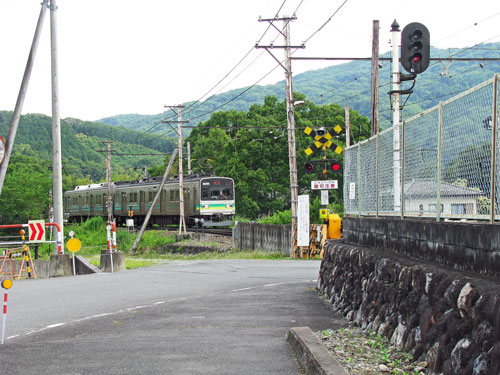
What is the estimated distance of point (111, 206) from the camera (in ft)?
172

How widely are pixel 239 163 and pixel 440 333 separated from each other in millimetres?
48976

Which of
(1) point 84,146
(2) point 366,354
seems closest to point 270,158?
(2) point 366,354

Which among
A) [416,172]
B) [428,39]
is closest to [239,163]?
[428,39]

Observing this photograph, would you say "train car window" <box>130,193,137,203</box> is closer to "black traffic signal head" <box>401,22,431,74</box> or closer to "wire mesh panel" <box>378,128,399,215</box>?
"black traffic signal head" <box>401,22,431,74</box>

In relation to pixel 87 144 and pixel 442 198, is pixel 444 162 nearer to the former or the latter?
pixel 442 198

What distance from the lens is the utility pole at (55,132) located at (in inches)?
835

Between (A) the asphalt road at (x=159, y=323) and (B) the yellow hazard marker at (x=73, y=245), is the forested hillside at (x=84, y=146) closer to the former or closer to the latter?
(B) the yellow hazard marker at (x=73, y=245)

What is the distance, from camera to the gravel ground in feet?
19.8

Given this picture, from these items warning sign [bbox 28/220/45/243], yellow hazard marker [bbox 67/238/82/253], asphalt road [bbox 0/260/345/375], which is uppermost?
warning sign [bbox 28/220/45/243]

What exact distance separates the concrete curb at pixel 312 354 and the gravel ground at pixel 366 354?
15cm

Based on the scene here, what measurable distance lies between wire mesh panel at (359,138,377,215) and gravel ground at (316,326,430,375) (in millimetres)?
3583

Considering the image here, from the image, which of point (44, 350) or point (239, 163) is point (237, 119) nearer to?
point (239, 163)

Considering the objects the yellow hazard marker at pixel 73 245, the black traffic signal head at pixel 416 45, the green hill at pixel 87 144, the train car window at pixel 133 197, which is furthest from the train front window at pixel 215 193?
the green hill at pixel 87 144

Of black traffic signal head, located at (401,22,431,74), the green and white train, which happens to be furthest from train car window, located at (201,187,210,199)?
black traffic signal head, located at (401,22,431,74)
